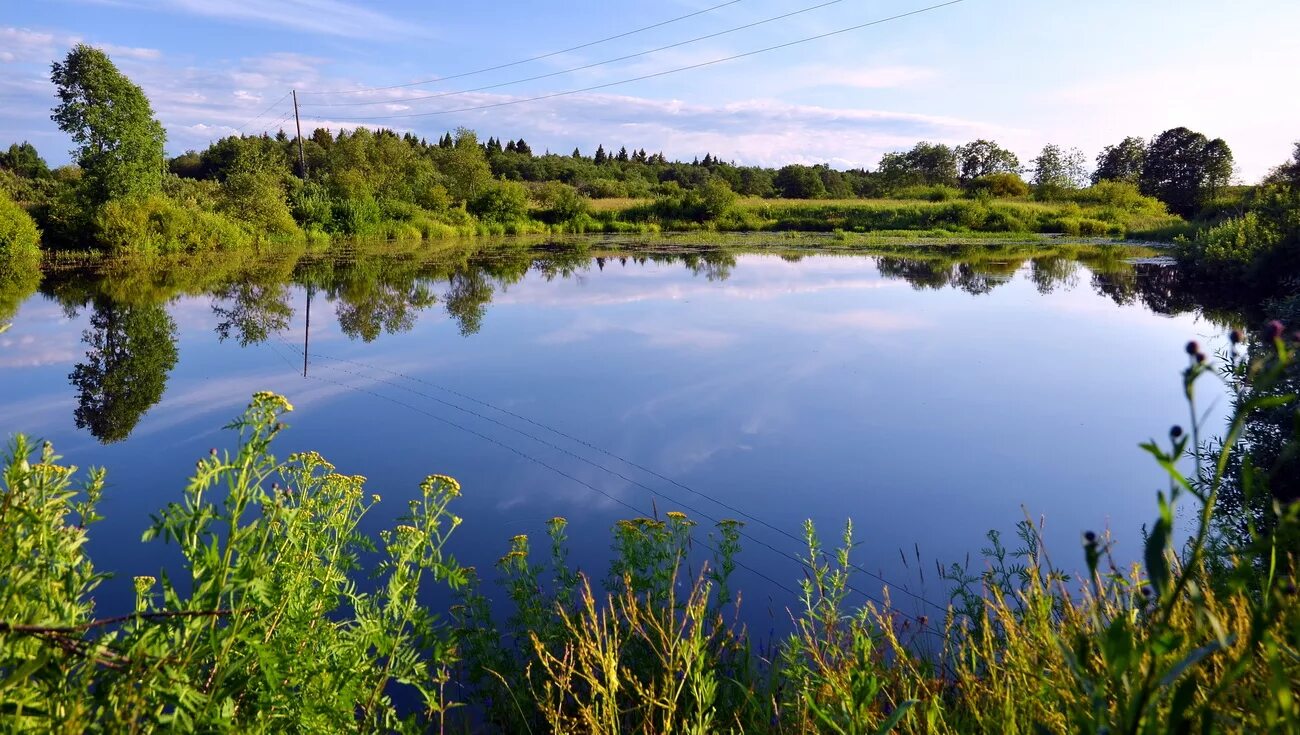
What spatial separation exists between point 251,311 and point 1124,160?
49.8m

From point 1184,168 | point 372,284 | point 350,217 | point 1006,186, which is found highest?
point 1184,168

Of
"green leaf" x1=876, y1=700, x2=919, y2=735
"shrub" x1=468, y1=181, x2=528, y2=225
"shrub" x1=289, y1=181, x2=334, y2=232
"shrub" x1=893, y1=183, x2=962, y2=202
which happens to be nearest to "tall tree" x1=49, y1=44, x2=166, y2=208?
"shrub" x1=289, y1=181, x2=334, y2=232

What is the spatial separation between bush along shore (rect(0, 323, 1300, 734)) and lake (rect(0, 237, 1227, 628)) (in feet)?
3.13

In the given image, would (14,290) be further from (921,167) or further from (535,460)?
(921,167)

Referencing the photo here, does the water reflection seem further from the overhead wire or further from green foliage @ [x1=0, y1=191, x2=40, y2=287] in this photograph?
the overhead wire

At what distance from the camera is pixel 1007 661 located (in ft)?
6.02

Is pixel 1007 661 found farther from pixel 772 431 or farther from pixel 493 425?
pixel 493 425

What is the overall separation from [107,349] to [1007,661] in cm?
1013

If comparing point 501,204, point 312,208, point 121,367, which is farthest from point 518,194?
point 121,367

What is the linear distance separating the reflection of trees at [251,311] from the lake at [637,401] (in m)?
0.09

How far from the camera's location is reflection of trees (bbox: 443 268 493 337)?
11.6 meters

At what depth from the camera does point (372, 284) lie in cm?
1555

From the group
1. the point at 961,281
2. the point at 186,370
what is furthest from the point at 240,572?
the point at 961,281

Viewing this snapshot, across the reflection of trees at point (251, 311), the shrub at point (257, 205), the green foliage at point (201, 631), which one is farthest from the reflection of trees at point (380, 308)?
the shrub at point (257, 205)
